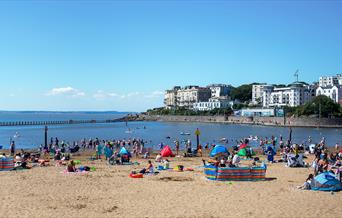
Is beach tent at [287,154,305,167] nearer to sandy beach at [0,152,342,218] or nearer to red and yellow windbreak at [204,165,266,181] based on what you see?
Result: sandy beach at [0,152,342,218]

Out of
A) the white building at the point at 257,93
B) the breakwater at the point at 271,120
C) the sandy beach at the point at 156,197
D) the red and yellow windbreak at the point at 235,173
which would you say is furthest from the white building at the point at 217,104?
the sandy beach at the point at 156,197

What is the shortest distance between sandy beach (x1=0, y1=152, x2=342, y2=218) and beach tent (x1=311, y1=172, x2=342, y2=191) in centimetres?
56

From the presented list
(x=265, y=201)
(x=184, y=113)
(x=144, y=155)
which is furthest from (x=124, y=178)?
(x=184, y=113)

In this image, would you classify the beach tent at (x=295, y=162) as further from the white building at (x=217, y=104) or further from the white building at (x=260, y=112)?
the white building at (x=217, y=104)

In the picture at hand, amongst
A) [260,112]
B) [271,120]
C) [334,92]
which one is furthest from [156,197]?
[334,92]

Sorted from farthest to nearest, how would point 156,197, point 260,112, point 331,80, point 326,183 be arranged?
point 331,80
point 260,112
point 326,183
point 156,197

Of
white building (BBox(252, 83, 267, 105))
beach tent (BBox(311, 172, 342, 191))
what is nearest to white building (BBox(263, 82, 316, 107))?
white building (BBox(252, 83, 267, 105))

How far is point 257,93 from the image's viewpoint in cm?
18175

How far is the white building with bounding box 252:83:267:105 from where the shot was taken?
175 meters

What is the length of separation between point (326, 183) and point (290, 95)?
458 feet

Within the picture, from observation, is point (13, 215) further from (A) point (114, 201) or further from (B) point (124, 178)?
(B) point (124, 178)

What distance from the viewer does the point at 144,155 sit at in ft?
105

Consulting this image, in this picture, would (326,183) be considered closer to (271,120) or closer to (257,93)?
(271,120)

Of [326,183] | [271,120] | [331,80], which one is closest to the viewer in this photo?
[326,183]
